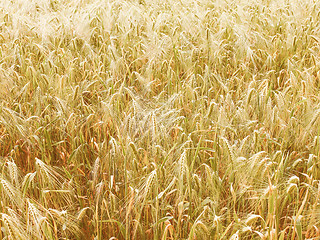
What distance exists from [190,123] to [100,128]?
0.40 meters

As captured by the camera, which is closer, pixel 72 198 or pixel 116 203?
pixel 116 203

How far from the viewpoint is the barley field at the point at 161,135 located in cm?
115

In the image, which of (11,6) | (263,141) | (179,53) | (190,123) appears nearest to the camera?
(263,141)

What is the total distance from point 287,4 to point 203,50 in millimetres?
1658

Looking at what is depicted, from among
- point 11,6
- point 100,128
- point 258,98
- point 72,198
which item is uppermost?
point 11,6

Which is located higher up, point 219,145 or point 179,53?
point 179,53

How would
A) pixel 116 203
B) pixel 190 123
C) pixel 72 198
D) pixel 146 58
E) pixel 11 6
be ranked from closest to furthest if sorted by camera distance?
1. pixel 116 203
2. pixel 72 198
3. pixel 190 123
4. pixel 146 58
5. pixel 11 6

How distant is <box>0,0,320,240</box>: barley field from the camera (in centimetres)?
115

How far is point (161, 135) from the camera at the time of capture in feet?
4.87

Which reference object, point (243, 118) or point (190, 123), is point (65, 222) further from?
point (243, 118)

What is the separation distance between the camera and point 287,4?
3.75 meters

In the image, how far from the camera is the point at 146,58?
257 centimetres

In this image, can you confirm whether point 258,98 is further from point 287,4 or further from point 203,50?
point 287,4

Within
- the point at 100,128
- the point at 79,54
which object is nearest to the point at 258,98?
the point at 100,128
